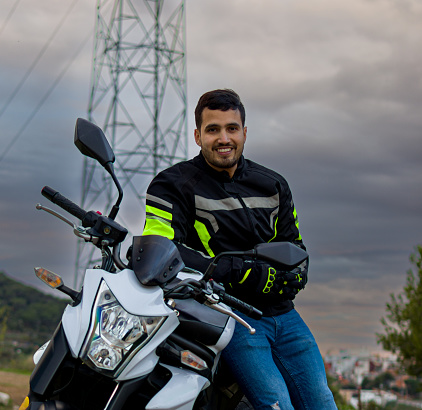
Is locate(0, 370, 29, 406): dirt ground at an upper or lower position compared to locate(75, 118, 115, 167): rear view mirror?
lower

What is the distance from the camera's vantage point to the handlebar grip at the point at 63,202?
8.59 ft

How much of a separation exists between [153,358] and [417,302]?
26.9 metres

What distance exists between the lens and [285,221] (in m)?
3.59

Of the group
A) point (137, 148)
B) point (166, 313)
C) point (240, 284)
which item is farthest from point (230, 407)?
point (137, 148)

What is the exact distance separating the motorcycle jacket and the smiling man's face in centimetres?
7

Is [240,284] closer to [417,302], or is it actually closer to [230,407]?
[230,407]

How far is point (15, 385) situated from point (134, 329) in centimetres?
942

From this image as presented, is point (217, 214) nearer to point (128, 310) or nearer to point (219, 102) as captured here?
point (219, 102)

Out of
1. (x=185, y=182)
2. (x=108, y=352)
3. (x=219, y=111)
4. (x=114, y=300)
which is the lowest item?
(x=108, y=352)

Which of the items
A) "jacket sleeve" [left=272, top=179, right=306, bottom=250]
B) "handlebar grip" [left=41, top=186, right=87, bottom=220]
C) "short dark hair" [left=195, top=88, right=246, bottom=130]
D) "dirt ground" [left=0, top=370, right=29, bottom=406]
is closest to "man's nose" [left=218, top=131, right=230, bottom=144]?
"short dark hair" [left=195, top=88, right=246, bottom=130]

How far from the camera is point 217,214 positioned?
128 inches

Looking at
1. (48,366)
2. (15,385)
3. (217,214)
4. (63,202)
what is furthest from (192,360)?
(15,385)

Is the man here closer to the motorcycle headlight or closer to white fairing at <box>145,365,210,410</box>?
white fairing at <box>145,365,210,410</box>

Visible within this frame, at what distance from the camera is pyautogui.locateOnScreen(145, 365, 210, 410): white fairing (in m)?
2.18
